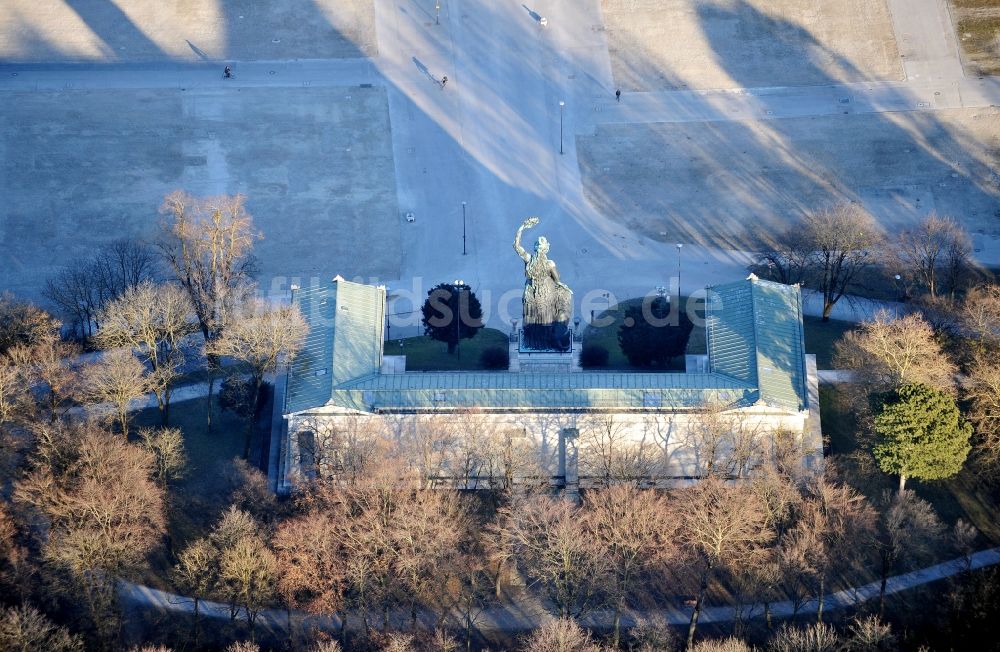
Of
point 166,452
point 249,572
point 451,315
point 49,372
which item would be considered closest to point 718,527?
point 249,572

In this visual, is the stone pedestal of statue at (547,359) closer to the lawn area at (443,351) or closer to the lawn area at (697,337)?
the lawn area at (697,337)

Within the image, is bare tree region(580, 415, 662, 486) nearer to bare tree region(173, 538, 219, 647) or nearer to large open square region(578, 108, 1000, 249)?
bare tree region(173, 538, 219, 647)

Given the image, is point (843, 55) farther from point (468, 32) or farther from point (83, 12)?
point (83, 12)

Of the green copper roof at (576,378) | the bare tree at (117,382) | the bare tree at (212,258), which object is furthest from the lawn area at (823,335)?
the bare tree at (117,382)

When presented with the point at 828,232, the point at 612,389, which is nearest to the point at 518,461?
the point at 612,389

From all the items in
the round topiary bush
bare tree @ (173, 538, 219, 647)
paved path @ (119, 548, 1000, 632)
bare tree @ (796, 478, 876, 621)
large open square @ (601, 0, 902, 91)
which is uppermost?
large open square @ (601, 0, 902, 91)

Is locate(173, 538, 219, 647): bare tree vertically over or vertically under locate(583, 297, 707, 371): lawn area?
under

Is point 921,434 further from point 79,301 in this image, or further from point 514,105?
point 79,301

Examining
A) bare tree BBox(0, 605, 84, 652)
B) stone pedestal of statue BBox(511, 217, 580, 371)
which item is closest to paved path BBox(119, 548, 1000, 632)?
bare tree BBox(0, 605, 84, 652)
